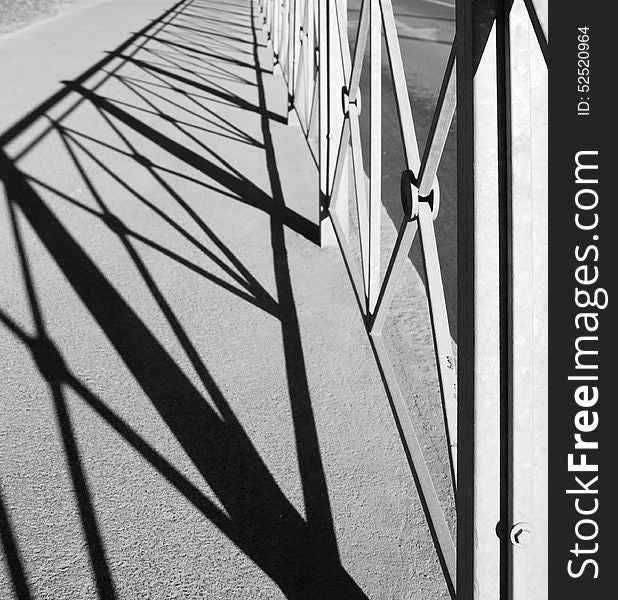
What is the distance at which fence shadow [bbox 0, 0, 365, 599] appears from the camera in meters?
2.62

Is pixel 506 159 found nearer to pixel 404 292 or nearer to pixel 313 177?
pixel 404 292

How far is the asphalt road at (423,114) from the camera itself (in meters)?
5.64

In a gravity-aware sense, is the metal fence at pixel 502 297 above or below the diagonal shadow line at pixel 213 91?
above

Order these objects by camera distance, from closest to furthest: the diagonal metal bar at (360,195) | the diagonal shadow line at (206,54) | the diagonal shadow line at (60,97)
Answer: the diagonal metal bar at (360,195) → the diagonal shadow line at (60,97) → the diagonal shadow line at (206,54)

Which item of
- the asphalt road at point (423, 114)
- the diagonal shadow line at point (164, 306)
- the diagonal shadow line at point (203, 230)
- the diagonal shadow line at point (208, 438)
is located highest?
the diagonal shadow line at point (208, 438)

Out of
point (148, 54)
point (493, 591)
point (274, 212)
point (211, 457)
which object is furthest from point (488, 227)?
point (148, 54)

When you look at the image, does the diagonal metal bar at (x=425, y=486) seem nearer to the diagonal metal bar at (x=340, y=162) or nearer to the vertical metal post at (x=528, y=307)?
the vertical metal post at (x=528, y=307)

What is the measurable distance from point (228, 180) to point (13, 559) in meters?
4.37

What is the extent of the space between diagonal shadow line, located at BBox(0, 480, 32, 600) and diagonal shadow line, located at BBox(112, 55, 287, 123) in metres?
6.40

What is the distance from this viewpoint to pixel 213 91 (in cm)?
1019

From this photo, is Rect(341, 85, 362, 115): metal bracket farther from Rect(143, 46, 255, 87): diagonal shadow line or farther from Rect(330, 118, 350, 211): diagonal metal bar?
Rect(143, 46, 255, 87): diagonal shadow line

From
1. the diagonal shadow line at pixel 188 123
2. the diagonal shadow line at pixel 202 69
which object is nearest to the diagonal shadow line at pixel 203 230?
the diagonal shadow line at pixel 188 123

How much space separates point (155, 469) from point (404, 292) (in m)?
1.96

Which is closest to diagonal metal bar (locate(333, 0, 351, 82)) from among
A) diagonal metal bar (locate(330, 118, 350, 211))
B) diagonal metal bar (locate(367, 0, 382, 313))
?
diagonal metal bar (locate(330, 118, 350, 211))
